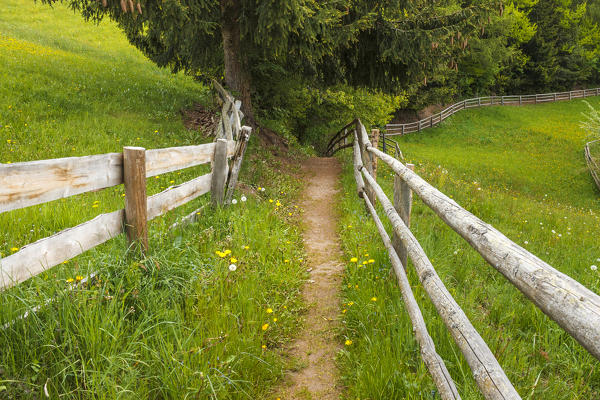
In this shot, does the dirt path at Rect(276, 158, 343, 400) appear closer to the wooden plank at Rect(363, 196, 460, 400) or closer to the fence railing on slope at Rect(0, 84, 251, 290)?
the wooden plank at Rect(363, 196, 460, 400)

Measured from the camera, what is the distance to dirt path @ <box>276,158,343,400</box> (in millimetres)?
2984

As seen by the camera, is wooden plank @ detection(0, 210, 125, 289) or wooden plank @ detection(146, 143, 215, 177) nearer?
wooden plank @ detection(0, 210, 125, 289)

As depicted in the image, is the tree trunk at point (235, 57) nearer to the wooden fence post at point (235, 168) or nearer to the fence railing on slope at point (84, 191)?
the wooden fence post at point (235, 168)

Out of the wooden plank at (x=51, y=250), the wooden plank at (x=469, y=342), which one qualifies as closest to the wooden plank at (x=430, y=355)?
the wooden plank at (x=469, y=342)

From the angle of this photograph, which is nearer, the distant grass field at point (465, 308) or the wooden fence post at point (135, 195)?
the distant grass field at point (465, 308)

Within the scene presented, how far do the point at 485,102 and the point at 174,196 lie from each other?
42831 mm

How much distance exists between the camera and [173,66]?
A: 14938mm

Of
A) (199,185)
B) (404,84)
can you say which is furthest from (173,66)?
(199,185)

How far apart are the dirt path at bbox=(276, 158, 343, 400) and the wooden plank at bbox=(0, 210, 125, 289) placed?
1.79 m

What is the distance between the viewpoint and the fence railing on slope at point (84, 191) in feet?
7.47

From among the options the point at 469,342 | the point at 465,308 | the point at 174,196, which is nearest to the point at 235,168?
the point at 174,196

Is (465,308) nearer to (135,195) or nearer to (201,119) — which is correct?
(135,195)

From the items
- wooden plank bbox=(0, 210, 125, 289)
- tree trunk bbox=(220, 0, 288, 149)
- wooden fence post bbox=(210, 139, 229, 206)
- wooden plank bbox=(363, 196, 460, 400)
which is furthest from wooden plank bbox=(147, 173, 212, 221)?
tree trunk bbox=(220, 0, 288, 149)

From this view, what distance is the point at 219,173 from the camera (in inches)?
224
